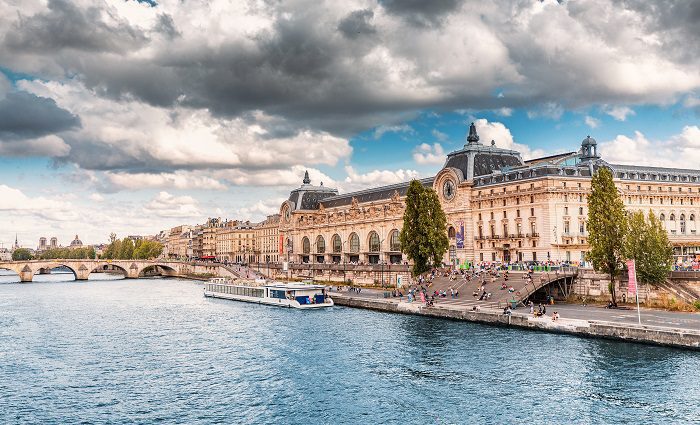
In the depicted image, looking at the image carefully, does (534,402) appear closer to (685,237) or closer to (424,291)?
(424,291)

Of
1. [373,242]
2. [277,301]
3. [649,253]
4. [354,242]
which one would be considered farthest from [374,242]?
[649,253]

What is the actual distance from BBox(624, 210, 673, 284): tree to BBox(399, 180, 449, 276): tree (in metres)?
32.4

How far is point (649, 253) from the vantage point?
255 feet

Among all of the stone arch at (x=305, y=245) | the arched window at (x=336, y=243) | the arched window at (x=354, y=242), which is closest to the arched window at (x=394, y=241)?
the arched window at (x=354, y=242)

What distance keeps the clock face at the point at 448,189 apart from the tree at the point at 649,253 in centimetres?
5304

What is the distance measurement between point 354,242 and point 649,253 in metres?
93.7

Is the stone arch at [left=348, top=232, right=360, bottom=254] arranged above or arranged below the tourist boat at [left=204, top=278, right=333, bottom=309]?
above

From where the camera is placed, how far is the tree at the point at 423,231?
346ft

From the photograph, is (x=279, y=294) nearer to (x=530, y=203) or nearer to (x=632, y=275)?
(x=530, y=203)

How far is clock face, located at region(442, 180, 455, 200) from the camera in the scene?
130375mm

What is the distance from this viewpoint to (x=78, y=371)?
185 ft

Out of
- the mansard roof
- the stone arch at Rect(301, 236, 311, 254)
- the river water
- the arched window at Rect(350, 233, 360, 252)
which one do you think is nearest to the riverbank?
the river water

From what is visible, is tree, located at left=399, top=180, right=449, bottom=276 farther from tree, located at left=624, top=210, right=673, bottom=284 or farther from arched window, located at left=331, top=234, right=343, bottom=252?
arched window, located at left=331, top=234, right=343, bottom=252

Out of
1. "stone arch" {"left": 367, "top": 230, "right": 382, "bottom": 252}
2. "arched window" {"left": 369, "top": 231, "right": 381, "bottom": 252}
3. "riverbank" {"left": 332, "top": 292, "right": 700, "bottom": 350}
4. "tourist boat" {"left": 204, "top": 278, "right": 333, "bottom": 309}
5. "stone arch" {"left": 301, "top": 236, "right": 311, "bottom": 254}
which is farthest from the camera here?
"stone arch" {"left": 301, "top": 236, "right": 311, "bottom": 254}
